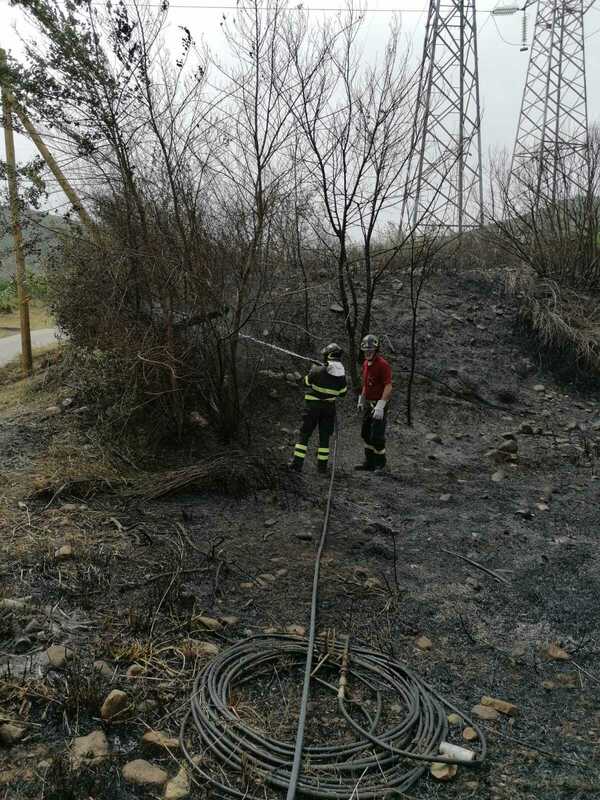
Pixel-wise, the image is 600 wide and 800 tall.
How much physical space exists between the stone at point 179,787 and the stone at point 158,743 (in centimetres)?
16

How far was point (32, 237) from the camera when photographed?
10.3 metres

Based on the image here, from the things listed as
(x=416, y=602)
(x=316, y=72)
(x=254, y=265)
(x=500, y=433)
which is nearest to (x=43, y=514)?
(x=416, y=602)

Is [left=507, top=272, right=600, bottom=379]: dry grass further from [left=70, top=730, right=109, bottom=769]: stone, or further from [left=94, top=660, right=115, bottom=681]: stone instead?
[left=70, top=730, right=109, bottom=769]: stone

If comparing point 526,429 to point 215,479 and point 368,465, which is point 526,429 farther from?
point 215,479

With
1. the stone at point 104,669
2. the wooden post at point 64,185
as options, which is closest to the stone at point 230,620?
the stone at point 104,669

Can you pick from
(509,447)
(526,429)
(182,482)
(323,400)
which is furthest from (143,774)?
(526,429)

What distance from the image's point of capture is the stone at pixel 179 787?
9.05 ft

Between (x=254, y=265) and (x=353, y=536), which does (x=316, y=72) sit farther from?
(x=353, y=536)

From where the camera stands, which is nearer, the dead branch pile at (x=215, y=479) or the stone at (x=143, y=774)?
the stone at (x=143, y=774)

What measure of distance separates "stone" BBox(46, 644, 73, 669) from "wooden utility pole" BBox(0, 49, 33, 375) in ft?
24.5

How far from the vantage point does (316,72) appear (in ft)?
27.0

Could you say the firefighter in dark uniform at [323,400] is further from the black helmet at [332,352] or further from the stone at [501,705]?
the stone at [501,705]

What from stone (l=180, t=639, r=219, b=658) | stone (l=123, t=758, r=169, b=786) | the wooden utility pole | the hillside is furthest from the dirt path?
stone (l=123, t=758, r=169, b=786)

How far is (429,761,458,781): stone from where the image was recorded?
2.96 meters
